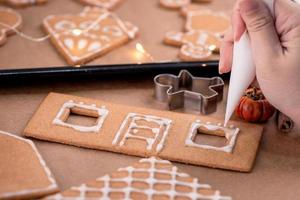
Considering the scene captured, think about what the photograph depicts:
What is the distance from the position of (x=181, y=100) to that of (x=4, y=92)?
1.53 ft

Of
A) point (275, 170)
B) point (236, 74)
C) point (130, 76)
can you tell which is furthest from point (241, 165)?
point (130, 76)

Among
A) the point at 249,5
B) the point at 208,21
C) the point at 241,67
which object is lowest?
the point at 208,21

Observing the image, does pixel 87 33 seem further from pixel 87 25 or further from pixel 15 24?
pixel 15 24

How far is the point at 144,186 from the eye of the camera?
120 centimetres

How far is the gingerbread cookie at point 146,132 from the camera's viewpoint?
1.31m

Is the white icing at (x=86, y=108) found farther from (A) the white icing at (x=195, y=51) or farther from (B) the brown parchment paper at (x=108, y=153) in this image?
(A) the white icing at (x=195, y=51)

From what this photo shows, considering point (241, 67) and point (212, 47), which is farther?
point (212, 47)

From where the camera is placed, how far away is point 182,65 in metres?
1.56

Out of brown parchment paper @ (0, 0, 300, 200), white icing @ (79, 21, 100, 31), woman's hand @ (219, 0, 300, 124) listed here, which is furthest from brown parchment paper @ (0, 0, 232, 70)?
woman's hand @ (219, 0, 300, 124)

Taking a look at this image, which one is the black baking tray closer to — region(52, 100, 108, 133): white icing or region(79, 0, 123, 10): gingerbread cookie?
region(52, 100, 108, 133): white icing

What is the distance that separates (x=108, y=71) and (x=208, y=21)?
0.49 metres

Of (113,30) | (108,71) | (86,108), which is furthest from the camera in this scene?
(113,30)

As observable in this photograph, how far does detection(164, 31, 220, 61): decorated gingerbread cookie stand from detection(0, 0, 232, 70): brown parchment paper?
2 centimetres

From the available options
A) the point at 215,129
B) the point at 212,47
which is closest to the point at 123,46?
the point at 212,47
